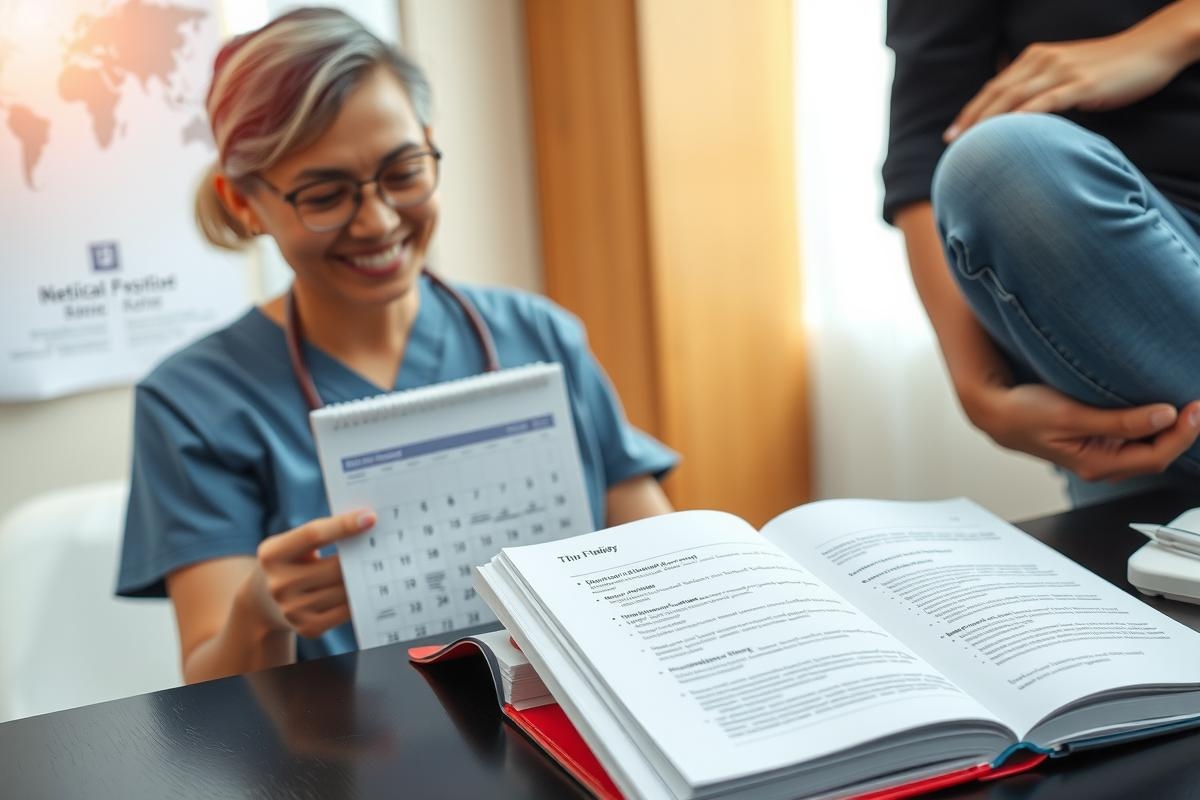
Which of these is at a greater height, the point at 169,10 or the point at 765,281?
the point at 169,10

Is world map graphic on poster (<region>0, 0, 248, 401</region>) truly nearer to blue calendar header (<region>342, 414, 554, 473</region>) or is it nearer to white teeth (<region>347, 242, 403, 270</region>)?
white teeth (<region>347, 242, 403, 270</region>)

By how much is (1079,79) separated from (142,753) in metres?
0.78

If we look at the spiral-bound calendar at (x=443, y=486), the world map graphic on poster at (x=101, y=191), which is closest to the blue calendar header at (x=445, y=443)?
the spiral-bound calendar at (x=443, y=486)

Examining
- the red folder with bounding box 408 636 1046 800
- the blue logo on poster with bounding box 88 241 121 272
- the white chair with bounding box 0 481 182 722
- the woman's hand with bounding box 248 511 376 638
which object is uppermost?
the blue logo on poster with bounding box 88 241 121 272

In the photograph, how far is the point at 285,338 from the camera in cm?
113

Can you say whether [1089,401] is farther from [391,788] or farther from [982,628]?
[391,788]

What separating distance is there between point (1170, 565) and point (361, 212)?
732mm

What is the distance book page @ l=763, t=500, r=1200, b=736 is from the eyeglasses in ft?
1.80

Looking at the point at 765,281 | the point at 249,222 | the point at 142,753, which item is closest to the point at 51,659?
the point at 249,222

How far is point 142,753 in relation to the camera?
0.56 meters

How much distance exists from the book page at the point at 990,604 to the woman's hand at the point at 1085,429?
13cm

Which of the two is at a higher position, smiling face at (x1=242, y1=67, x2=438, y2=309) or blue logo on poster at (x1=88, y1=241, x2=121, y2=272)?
smiling face at (x1=242, y1=67, x2=438, y2=309)

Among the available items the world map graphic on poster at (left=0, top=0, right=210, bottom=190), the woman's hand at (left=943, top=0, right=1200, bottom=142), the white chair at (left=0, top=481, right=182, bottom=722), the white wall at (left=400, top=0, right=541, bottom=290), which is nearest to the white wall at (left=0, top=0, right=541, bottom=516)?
the white wall at (left=400, top=0, right=541, bottom=290)

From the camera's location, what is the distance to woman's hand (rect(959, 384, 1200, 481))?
787 mm
